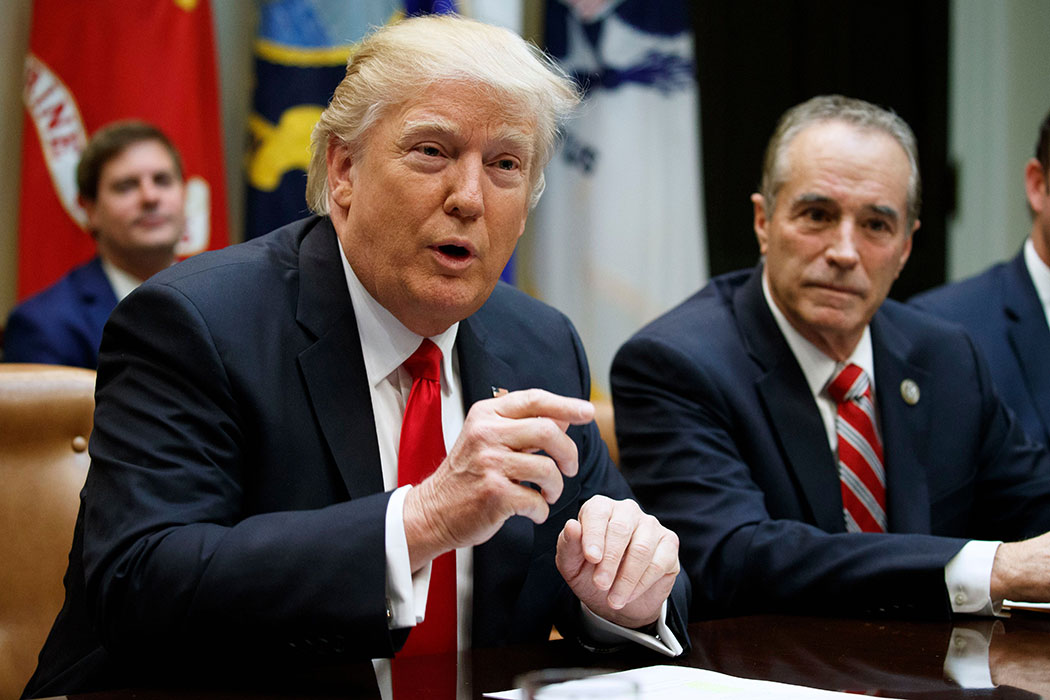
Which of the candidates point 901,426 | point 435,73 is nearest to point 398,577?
point 435,73

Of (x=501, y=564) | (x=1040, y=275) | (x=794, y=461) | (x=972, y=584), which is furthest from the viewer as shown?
(x=1040, y=275)

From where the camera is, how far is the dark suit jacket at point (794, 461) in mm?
1788

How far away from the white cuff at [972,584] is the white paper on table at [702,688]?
0.58 m

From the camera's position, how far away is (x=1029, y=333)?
2.91 meters

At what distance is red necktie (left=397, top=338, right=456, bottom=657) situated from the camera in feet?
4.94

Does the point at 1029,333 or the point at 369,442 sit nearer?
the point at 369,442

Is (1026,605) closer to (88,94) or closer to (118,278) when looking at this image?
(118,278)

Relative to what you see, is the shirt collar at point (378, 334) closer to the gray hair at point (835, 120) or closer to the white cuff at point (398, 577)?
the white cuff at point (398, 577)

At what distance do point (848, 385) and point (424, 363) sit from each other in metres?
1.00

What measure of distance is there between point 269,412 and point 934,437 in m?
1.42

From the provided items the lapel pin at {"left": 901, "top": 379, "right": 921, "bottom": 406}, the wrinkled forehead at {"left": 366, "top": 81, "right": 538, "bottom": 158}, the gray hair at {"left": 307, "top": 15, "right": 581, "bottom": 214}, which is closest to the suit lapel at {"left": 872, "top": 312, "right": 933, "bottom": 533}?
the lapel pin at {"left": 901, "top": 379, "right": 921, "bottom": 406}

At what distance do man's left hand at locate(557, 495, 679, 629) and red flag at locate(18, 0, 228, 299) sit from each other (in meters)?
2.32

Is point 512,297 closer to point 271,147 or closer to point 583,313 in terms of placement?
point 271,147

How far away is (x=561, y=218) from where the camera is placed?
13.1ft
